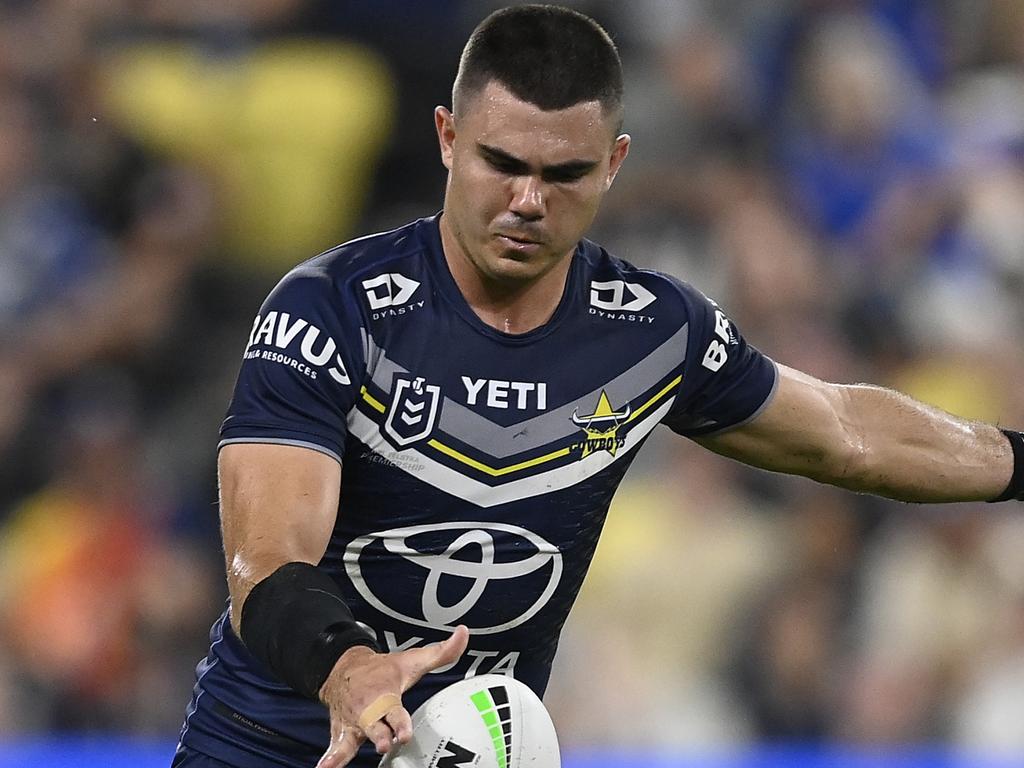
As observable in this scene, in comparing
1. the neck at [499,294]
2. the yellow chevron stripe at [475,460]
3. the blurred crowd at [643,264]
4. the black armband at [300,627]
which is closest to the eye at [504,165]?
the neck at [499,294]

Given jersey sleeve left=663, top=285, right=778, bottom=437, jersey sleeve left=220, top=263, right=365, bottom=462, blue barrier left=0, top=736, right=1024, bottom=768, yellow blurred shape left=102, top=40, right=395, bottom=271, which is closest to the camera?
jersey sleeve left=220, top=263, right=365, bottom=462

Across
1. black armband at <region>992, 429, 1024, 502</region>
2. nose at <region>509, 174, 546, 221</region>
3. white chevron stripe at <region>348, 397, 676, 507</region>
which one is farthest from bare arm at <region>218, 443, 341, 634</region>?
black armband at <region>992, 429, 1024, 502</region>

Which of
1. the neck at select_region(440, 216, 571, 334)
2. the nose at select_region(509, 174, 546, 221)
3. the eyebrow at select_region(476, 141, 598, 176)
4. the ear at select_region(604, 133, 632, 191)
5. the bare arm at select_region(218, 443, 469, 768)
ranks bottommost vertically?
the bare arm at select_region(218, 443, 469, 768)

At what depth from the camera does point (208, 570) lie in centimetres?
819

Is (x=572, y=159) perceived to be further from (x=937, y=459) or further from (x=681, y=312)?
(x=937, y=459)

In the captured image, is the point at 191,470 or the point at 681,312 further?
the point at 191,470

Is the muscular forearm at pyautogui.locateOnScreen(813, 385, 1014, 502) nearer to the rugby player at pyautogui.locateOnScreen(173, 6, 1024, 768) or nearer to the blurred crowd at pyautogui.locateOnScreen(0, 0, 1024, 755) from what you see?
the rugby player at pyautogui.locateOnScreen(173, 6, 1024, 768)

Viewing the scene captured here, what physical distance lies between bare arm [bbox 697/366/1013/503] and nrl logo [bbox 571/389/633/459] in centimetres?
40

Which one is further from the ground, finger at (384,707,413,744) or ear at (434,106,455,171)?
ear at (434,106,455,171)

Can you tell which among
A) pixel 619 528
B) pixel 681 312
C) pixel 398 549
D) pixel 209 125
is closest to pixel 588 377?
pixel 681 312

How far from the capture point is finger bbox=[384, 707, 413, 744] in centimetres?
275

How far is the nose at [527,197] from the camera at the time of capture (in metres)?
3.54

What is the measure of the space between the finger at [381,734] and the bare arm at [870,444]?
160 centimetres

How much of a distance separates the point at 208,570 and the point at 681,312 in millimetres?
4662
